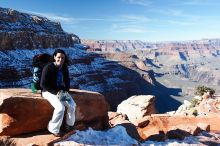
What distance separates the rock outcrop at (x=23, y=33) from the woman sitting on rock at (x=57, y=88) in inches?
4618

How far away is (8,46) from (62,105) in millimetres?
122525

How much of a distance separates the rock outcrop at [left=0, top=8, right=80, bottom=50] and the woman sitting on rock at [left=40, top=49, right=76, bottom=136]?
117m

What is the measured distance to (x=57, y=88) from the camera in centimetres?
1317

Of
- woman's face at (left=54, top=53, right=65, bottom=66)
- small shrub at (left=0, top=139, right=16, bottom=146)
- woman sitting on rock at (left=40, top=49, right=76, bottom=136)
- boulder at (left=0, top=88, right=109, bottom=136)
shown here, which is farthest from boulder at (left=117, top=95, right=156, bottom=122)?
small shrub at (left=0, top=139, right=16, bottom=146)

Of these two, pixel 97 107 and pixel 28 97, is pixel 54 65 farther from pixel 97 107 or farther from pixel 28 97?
pixel 97 107

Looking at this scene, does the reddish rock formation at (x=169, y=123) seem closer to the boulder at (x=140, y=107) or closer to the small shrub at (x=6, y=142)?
the small shrub at (x=6, y=142)

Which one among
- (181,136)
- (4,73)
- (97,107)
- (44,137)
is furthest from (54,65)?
(4,73)

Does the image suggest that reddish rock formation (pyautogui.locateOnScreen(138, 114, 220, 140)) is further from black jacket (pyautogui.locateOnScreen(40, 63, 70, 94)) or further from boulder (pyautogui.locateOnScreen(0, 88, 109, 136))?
black jacket (pyautogui.locateOnScreen(40, 63, 70, 94))

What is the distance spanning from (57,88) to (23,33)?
13334 centimetres

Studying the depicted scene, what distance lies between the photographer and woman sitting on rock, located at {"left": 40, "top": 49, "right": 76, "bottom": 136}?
12.8m

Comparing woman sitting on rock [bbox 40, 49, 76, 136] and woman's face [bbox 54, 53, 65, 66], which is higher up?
woman's face [bbox 54, 53, 65, 66]

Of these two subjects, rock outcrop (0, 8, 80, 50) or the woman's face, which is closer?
the woman's face

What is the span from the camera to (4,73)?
107688 mm

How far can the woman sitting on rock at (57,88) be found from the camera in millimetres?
12820
